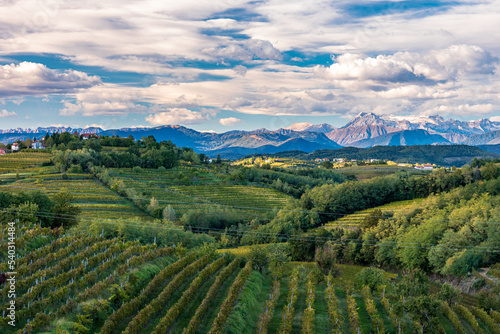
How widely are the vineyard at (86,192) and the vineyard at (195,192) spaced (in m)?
6.59

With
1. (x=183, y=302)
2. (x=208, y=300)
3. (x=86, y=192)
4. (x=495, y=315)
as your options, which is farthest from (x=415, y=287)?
(x=86, y=192)

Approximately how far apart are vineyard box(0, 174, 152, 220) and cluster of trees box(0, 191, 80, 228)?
12.7 m

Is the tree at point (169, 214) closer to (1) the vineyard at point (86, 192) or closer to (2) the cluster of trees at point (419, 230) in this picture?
(1) the vineyard at point (86, 192)

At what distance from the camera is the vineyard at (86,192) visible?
6725 cm

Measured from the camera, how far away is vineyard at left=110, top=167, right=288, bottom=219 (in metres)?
86.4

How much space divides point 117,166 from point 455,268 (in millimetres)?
90819

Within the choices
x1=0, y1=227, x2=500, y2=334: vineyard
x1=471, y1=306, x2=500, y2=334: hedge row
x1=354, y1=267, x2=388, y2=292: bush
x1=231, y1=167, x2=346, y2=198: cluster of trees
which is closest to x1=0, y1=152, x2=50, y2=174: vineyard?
x1=231, y1=167, x2=346, y2=198: cluster of trees

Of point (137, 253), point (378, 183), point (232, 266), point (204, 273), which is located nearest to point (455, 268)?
point (232, 266)

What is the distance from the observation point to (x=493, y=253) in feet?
148

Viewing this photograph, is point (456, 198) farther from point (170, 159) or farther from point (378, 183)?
point (170, 159)

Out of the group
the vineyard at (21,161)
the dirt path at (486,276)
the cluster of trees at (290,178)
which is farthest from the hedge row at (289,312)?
the cluster of trees at (290,178)

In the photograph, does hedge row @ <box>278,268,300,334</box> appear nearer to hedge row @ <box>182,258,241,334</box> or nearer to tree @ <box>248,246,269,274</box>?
hedge row @ <box>182,258,241,334</box>

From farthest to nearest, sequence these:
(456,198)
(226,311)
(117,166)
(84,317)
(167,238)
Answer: (117,166) → (456,198) → (167,238) → (226,311) → (84,317)

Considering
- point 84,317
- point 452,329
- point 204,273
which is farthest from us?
point 204,273
